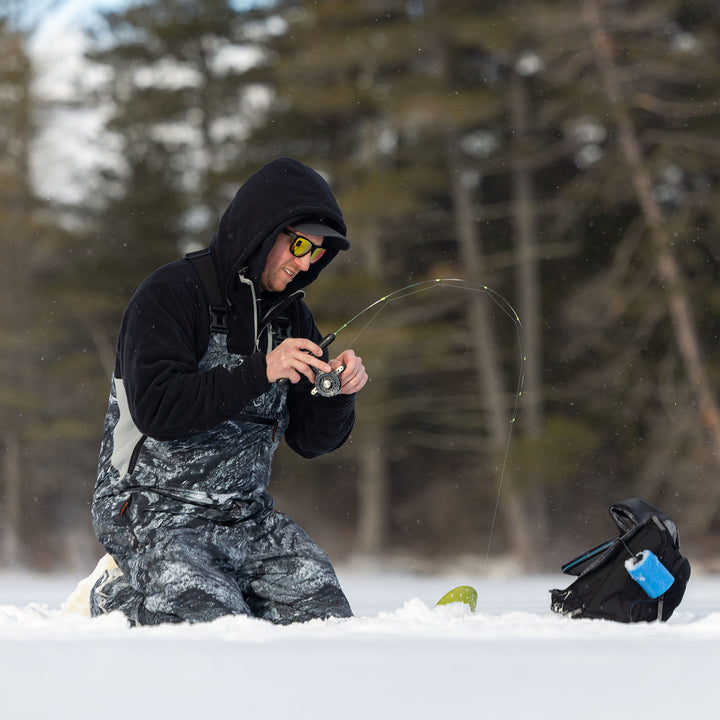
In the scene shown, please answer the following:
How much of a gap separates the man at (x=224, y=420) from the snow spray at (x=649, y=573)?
3.11 feet

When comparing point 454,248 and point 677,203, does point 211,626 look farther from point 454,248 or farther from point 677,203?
point 454,248

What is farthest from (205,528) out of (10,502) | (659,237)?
(10,502)

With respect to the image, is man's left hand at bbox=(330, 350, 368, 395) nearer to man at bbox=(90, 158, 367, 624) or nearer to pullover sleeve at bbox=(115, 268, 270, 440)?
man at bbox=(90, 158, 367, 624)

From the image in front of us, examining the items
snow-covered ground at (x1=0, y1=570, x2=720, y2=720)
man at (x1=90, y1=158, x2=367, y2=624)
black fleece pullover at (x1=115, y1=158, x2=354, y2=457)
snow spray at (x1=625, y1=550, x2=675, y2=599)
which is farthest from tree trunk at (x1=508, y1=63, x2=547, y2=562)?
snow-covered ground at (x1=0, y1=570, x2=720, y2=720)

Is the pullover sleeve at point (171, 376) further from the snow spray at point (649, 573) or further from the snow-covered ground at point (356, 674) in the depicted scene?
the snow spray at point (649, 573)

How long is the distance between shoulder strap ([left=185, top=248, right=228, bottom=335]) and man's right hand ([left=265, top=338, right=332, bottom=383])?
34cm

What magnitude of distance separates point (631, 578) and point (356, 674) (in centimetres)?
122

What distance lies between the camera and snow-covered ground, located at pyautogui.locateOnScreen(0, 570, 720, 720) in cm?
165

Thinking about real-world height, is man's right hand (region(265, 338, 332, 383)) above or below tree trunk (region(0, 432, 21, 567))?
below

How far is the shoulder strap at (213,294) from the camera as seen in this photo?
3.06 meters

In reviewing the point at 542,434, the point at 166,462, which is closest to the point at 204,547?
the point at 166,462

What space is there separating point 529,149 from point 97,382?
7.03 meters

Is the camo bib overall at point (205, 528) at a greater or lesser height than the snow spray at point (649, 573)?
greater

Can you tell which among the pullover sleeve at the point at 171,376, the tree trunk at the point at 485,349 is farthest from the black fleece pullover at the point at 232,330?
the tree trunk at the point at 485,349
